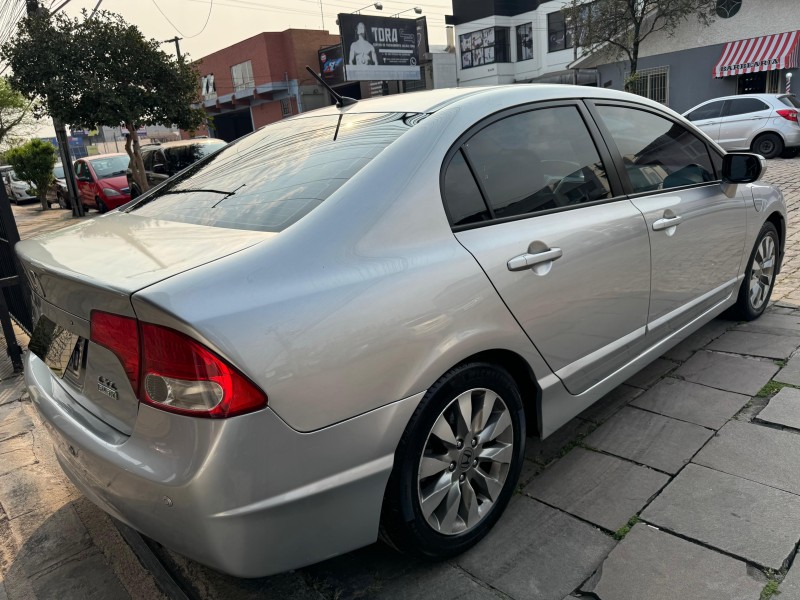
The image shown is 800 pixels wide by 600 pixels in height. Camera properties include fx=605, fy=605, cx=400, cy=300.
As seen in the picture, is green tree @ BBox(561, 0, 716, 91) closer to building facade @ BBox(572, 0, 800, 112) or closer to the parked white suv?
building facade @ BBox(572, 0, 800, 112)

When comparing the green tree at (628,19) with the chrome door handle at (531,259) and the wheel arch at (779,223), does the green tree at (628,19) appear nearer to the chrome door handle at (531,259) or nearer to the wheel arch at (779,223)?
the wheel arch at (779,223)

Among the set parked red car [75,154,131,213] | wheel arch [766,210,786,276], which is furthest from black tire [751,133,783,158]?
parked red car [75,154,131,213]

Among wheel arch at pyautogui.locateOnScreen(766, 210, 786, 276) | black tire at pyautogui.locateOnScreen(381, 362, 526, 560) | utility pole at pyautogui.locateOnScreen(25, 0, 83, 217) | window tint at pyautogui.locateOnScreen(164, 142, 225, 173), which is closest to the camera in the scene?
black tire at pyautogui.locateOnScreen(381, 362, 526, 560)

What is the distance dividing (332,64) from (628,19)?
21.4m

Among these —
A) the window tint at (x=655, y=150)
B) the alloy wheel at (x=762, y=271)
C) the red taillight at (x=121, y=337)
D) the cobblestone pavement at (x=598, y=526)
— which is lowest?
the cobblestone pavement at (x=598, y=526)

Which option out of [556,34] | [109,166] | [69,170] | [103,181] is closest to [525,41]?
[556,34]

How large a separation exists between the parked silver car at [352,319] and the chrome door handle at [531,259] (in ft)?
0.04

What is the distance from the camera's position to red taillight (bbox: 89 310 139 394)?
64.0 inches

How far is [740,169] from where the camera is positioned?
3.48 metres

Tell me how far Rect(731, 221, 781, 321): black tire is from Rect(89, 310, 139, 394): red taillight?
3734mm

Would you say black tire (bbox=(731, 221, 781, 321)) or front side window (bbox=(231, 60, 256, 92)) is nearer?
black tire (bbox=(731, 221, 781, 321))

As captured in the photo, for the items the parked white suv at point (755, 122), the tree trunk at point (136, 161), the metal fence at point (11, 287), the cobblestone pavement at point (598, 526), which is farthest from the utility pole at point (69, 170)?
the parked white suv at point (755, 122)

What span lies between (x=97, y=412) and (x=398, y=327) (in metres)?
0.98

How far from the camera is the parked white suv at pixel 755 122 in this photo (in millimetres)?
13500
